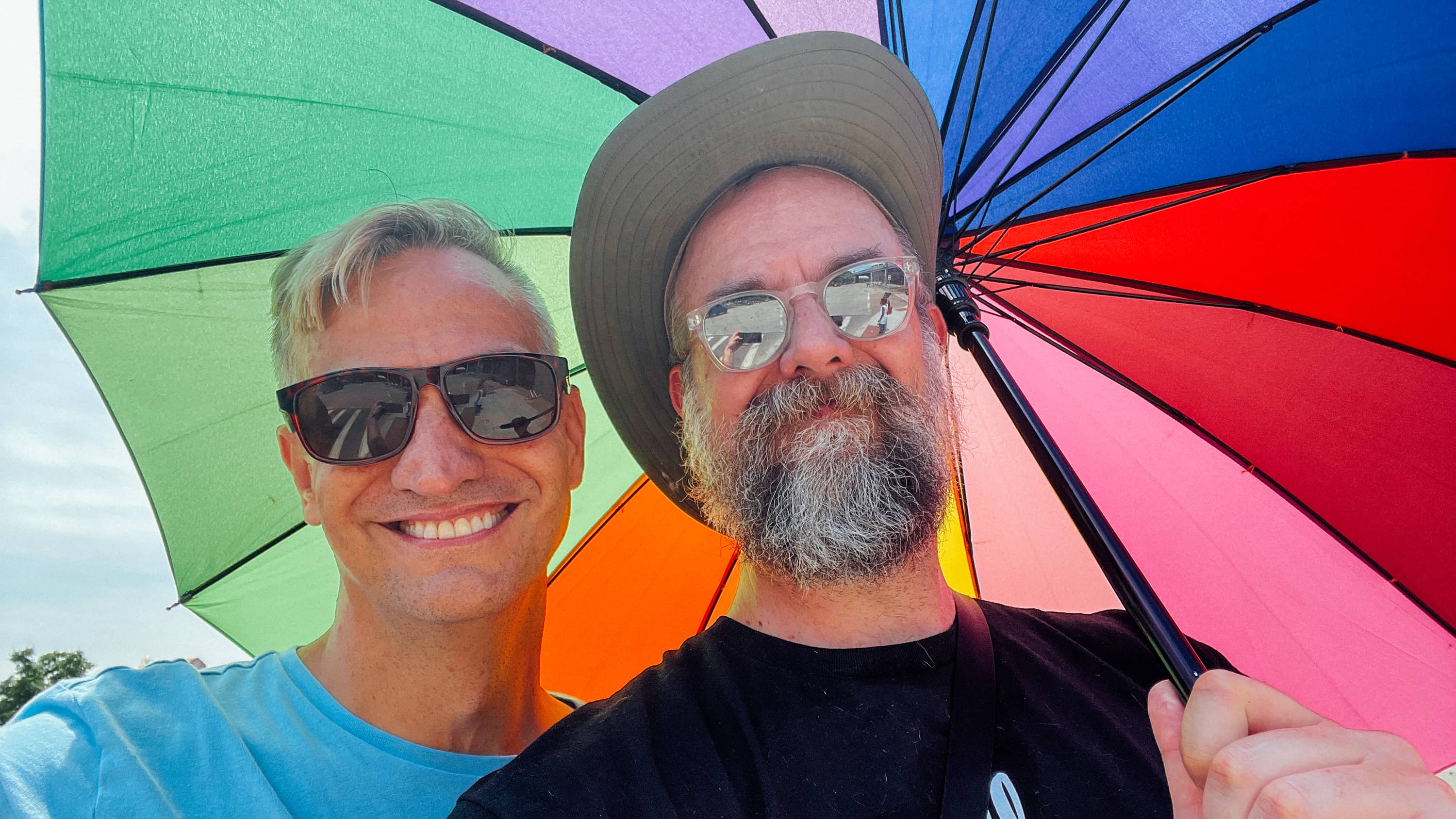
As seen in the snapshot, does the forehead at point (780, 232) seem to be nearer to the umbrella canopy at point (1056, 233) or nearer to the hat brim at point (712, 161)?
the hat brim at point (712, 161)

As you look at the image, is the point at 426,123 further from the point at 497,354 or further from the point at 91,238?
A: the point at 91,238

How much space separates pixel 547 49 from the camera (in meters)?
2.31

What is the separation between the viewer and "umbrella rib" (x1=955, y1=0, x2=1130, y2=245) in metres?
2.23

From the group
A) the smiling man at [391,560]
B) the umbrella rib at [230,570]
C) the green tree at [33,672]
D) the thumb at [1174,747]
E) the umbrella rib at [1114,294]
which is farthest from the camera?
the green tree at [33,672]

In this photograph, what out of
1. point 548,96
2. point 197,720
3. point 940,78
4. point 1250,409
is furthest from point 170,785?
point 1250,409

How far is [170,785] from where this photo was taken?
1.75 metres

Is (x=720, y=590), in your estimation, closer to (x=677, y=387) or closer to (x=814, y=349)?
(x=677, y=387)

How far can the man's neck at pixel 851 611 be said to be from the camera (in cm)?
193

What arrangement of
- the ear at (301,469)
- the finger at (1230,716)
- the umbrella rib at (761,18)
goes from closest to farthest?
1. the finger at (1230,716)
2. the ear at (301,469)
3. the umbrella rib at (761,18)

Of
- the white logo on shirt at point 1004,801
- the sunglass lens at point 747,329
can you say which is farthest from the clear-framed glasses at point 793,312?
the white logo on shirt at point 1004,801

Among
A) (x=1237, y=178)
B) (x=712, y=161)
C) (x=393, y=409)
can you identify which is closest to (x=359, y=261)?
Answer: (x=393, y=409)

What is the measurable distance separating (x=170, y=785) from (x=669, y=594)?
1.54 m

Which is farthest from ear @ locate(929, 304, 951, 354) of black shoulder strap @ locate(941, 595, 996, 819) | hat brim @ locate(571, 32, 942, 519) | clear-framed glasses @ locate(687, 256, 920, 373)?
black shoulder strap @ locate(941, 595, 996, 819)

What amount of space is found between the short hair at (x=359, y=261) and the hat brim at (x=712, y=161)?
27 cm
